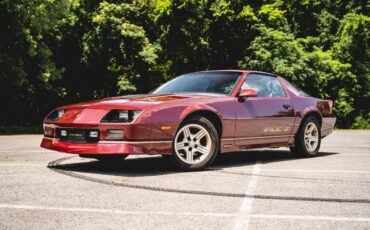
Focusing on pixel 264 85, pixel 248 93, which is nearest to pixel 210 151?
pixel 248 93

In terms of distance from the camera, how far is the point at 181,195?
488cm

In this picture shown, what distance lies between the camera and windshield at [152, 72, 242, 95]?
748 centimetres

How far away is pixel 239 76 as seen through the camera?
776cm

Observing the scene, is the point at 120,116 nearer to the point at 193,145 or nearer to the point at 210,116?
the point at 193,145

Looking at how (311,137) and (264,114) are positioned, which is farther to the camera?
(311,137)

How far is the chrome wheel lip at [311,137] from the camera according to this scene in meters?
8.68

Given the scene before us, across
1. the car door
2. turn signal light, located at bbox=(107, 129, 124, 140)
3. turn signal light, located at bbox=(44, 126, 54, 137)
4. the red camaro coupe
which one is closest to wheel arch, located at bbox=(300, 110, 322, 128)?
the red camaro coupe

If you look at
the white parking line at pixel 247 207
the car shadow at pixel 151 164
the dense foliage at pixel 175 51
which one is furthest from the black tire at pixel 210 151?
the dense foliage at pixel 175 51

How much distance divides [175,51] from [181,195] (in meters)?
24.3

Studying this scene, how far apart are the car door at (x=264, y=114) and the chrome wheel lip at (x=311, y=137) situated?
1.80 feet

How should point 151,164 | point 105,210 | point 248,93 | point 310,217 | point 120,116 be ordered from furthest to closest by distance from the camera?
point 151,164, point 248,93, point 120,116, point 105,210, point 310,217

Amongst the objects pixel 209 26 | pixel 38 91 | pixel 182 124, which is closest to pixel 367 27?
pixel 209 26

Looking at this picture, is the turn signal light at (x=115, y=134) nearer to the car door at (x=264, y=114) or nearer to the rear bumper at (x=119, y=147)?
the rear bumper at (x=119, y=147)

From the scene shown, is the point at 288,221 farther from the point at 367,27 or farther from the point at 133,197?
the point at 367,27
